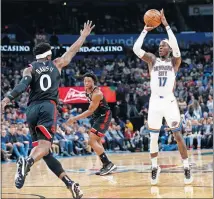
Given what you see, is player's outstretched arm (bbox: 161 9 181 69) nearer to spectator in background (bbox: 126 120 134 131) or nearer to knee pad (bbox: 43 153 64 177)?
knee pad (bbox: 43 153 64 177)

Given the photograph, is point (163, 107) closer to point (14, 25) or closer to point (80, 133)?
point (80, 133)

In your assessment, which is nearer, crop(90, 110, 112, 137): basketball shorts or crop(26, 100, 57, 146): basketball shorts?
crop(26, 100, 57, 146): basketball shorts

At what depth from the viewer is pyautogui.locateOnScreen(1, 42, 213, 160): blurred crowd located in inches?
738

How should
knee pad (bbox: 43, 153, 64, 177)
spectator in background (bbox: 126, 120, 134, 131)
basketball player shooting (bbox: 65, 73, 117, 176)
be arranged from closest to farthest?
knee pad (bbox: 43, 153, 64, 177) → basketball player shooting (bbox: 65, 73, 117, 176) → spectator in background (bbox: 126, 120, 134, 131)

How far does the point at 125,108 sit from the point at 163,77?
46.9 ft

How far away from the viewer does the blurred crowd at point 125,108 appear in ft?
61.5

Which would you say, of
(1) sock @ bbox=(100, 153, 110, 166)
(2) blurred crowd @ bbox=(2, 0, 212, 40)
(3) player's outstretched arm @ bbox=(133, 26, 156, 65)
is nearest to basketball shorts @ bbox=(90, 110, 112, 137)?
(1) sock @ bbox=(100, 153, 110, 166)

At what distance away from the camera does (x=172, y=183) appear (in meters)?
9.77

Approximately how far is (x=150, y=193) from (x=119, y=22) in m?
23.2

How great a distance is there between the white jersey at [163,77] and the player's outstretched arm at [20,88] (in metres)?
2.69

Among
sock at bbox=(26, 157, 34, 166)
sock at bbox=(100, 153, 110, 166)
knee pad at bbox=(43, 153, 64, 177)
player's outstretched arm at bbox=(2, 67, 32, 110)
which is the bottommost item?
sock at bbox=(100, 153, 110, 166)

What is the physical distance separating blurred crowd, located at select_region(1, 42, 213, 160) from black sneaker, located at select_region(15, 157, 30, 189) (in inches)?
395

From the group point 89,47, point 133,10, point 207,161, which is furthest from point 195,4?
point 207,161

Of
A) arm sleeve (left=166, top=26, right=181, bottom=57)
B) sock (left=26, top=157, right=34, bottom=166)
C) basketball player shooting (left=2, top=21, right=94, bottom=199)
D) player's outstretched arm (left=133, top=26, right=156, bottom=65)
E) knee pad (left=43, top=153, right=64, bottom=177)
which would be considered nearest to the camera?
sock (left=26, top=157, right=34, bottom=166)
